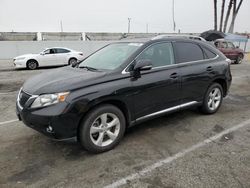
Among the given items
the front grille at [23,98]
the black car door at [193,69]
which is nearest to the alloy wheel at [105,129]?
the front grille at [23,98]

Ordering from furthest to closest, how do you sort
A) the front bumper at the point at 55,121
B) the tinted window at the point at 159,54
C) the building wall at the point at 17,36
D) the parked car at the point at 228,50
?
the building wall at the point at 17,36, the parked car at the point at 228,50, the tinted window at the point at 159,54, the front bumper at the point at 55,121

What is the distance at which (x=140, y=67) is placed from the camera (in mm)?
3648

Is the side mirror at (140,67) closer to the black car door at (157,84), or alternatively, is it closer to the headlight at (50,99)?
the black car door at (157,84)

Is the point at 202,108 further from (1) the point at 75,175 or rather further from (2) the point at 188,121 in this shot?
(1) the point at 75,175

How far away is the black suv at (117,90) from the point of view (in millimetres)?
3170

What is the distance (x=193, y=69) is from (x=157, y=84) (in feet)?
3.38

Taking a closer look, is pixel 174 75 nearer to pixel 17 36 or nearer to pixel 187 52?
pixel 187 52

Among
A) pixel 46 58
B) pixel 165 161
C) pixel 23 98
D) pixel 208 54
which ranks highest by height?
pixel 208 54

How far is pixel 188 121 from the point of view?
481 centimetres

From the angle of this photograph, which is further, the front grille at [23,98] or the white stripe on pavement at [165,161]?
the front grille at [23,98]

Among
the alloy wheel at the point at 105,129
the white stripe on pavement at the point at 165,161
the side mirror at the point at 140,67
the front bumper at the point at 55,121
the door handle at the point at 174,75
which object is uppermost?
the side mirror at the point at 140,67

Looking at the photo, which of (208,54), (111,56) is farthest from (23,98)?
(208,54)

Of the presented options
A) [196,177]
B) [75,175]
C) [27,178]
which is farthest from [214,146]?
[27,178]

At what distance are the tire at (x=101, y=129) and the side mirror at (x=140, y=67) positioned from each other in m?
0.63
